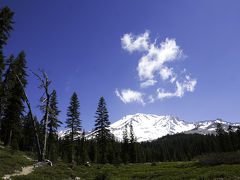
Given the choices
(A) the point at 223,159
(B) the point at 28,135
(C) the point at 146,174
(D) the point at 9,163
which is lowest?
(C) the point at 146,174

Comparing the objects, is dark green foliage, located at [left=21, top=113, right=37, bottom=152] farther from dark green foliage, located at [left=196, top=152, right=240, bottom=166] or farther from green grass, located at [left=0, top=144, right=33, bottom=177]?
dark green foliage, located at [left=196, top=152, right=240, bottom=166]

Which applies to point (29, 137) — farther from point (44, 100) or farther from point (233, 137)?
point (233, 137)

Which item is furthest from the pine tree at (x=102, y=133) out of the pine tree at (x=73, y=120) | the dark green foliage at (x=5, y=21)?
the dark green foliage at (x=5, y=21)

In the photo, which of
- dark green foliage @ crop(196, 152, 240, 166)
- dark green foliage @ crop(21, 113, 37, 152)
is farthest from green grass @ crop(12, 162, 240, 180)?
dark green foliage @ crop(21, 113, 37, 152)

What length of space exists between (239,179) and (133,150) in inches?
1998

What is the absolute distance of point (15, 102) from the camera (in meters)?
28.0

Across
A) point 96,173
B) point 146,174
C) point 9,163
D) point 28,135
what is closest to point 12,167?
point 9,163

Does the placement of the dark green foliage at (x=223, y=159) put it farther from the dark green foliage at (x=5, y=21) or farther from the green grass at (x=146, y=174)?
the dark green foliage at (x=5, y=21)

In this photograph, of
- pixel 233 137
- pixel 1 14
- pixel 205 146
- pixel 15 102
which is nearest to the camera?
pixel 1 14

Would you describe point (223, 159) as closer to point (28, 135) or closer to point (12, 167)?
point (12, 167)

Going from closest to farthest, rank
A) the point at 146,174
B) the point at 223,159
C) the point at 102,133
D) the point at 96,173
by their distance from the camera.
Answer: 1. the point at 96,173
2. the point at 146,174
3. the point at 223,159
4. the point at 102,133

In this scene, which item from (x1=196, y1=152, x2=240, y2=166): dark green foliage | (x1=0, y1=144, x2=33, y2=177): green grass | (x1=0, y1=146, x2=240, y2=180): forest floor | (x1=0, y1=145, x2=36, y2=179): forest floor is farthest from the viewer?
(x1=196, y1=152, x2=240, y2=166): dark green foliage

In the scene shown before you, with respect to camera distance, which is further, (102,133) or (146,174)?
(102,133)

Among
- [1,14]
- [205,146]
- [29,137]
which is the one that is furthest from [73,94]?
[205,146]
